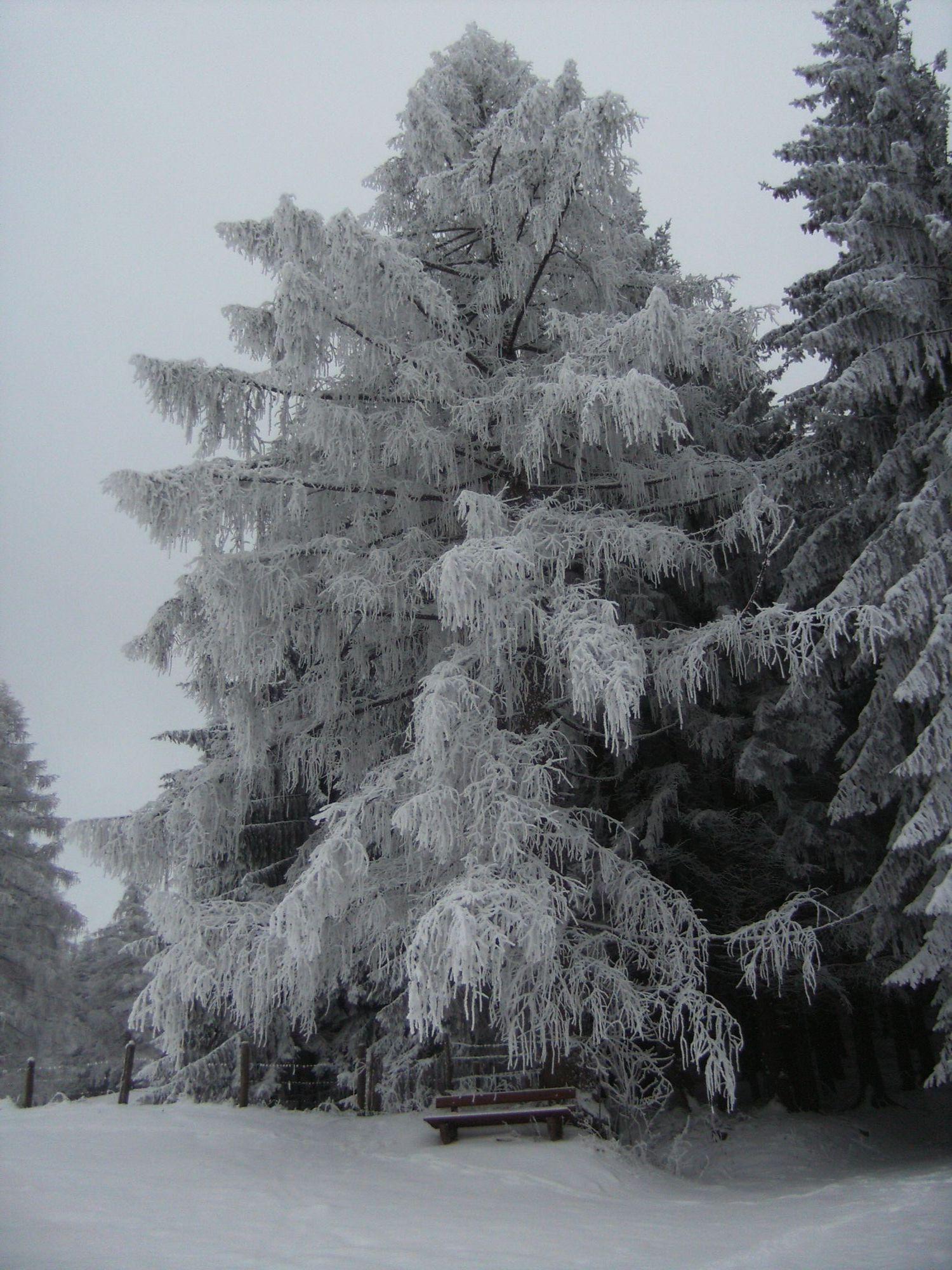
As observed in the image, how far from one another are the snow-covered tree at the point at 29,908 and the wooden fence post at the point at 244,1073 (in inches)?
251

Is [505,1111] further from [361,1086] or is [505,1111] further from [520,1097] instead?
[361,1086]

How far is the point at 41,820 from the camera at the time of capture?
16.2 meters

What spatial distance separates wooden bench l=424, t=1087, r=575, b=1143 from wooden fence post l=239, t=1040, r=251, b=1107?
4568 mm

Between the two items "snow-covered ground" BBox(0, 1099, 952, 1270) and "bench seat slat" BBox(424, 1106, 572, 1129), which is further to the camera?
"bench seat slat" BBox(424, 1106, 572, 1129)

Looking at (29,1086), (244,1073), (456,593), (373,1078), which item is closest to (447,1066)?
(373,1078)

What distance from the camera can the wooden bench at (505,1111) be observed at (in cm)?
725

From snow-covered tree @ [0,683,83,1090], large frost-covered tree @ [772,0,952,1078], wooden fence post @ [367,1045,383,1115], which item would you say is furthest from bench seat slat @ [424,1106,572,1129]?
snow-covered tree @ [0,683,83,1090]

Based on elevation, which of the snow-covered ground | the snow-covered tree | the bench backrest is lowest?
the snow-covered ground

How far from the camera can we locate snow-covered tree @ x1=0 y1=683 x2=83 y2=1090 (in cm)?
1612

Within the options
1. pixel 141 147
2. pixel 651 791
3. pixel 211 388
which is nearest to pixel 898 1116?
pixel 651 791

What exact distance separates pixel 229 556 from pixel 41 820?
11.6m

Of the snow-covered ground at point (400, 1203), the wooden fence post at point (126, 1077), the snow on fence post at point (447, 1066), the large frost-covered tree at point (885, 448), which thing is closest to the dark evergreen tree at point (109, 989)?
the wooden fence post at point (126, 1077)

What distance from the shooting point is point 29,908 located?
17.3m

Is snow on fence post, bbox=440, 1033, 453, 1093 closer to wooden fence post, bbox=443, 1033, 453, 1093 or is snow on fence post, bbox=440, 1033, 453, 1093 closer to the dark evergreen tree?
wooden fence post, bbox=443, 1033, 453, 1093
